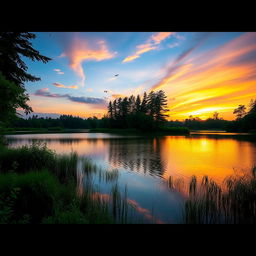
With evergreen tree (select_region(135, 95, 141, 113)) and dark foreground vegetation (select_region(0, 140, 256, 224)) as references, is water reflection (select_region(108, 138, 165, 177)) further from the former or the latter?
evergreen tree (select_region(135, 95, 141, 113))

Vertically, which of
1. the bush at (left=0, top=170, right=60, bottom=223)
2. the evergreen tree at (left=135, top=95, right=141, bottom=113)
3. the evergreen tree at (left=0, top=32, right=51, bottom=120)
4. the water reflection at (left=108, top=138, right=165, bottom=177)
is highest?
the evergreen tree at (left=135, top=95, right=141, bottom=113)

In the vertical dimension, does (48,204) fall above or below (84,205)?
above

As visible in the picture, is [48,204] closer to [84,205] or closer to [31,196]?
[31,196]

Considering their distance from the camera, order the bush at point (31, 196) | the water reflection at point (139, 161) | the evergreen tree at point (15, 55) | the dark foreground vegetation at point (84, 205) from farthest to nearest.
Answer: the water reflection at point (139, 161) → the evergreen tree at point (15, 55) → the bush at point (31, 196) → the dark foreground vegetation at point (84, 205)

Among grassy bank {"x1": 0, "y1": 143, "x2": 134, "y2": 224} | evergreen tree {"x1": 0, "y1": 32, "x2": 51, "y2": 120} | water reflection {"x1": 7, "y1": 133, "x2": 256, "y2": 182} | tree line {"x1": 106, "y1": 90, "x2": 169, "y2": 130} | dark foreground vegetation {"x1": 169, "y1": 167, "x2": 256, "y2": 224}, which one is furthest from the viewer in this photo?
tree line {"x1": 106, "y1": 90, "x2": 169, "y2": 130}

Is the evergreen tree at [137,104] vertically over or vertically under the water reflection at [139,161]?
over

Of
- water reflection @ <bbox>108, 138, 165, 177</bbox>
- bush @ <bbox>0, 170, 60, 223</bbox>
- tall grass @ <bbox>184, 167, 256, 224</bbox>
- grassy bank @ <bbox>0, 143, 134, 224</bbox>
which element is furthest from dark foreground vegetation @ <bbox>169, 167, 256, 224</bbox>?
water reflection @ <bbox>108, 138, 165, 177</bbox>

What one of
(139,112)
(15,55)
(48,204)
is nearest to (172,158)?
(48,204)

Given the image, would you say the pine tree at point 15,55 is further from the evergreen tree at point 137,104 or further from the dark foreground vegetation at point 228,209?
the evergreen tree at point 137,104

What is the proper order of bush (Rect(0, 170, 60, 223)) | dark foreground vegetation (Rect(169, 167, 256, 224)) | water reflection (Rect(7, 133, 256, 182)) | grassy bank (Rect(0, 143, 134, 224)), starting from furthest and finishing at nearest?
water reflection (Rect(7, 133, 256, 182))
dark foreground vegetation (Rect(169, 167, 256, 224))
bush (Rect(0, 170, 60, 223))
grassy bank (Rect(0, 143, 134, 224))

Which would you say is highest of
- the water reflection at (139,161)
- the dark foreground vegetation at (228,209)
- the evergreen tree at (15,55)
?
the evergreen tree at (15,55)

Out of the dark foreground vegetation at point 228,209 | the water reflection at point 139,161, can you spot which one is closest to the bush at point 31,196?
the dark foreground vegetation at point 228,209

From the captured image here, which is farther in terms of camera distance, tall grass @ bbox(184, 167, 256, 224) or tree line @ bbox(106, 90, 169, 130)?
tree line @ bbox(106, 90, 169, 130)
